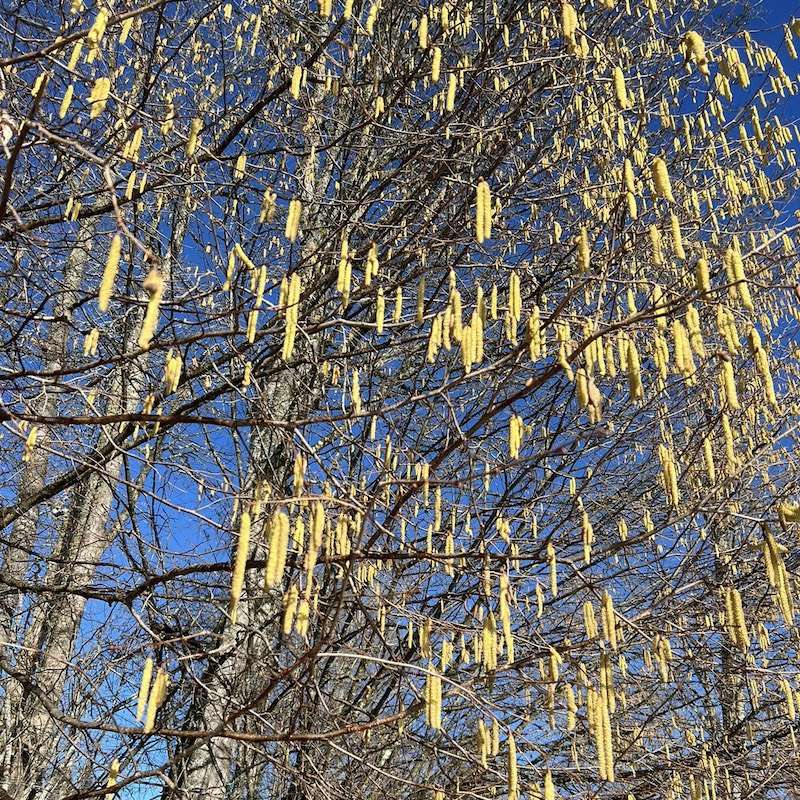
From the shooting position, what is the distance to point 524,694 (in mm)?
4195

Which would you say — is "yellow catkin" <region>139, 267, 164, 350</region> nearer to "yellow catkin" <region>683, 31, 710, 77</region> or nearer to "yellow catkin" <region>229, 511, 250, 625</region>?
"yellow catkin" <region>229, 511, 250, 625</region>

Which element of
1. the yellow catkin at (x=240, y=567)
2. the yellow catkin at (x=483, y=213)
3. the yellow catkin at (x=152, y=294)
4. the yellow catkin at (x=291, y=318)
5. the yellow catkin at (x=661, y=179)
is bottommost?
the yellow catkin at (x=240, y=567)

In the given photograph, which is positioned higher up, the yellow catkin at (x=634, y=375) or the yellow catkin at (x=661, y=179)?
the yellow catkin at (x=661, y=179)

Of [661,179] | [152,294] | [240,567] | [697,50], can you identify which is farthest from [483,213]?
[240,567]

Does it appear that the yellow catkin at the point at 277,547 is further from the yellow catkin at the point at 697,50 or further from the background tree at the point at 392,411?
the yellow catkin at the point at 697,50

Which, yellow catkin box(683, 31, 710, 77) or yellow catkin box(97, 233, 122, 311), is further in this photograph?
yellow catkin box(683, 31, 710, 77)

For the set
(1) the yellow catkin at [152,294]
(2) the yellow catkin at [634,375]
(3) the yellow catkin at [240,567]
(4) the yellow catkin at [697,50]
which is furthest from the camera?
(4) the yellow catkin at [697,50]

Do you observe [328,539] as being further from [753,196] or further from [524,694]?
[753,196]

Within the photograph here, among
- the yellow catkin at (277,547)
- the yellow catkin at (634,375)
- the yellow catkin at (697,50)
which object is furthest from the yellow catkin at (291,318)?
A: the yellow catkin at (697,50)

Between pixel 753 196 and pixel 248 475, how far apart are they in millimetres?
4314

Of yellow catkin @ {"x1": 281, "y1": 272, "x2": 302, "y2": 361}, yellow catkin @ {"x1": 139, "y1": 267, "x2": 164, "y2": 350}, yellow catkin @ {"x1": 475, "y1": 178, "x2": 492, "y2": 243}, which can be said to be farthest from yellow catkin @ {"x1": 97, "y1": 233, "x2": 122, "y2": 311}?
yellow catkin @ {"x1": 475, "y1": 178, "x2": 492, "y2": 243}

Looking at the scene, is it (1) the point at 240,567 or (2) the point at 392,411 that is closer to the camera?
(1) the point at 240,567

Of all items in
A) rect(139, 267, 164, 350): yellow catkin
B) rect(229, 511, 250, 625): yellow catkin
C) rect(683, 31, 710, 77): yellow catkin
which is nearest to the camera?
rect(139, 267, 164, 350): yellow catkin

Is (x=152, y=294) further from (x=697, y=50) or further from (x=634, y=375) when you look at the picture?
(x=697, y=50)
